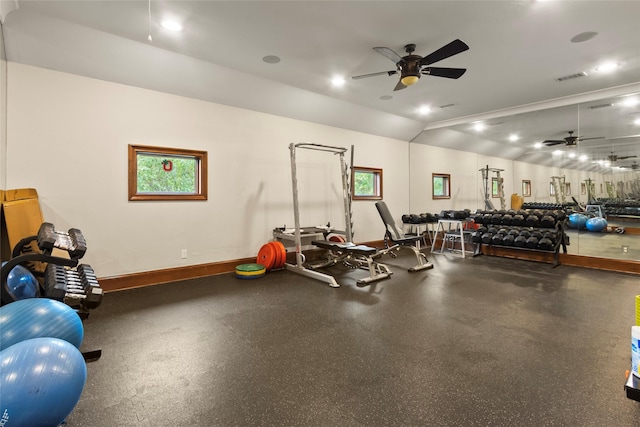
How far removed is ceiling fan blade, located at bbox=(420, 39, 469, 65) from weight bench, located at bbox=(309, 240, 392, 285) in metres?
2.33

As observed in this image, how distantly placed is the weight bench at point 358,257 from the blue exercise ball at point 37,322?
299cm

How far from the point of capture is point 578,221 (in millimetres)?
5516

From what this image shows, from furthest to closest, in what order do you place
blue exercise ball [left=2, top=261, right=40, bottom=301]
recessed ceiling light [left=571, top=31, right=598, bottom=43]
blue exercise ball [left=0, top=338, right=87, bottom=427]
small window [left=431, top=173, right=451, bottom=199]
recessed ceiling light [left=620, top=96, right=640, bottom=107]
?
small window [left=431, top=173, right=451, bottom=199] < recessed ceiling light [left=620, top=96, right=640, bottom=107] < recessed ceiling light [left=571, top=31, right=598, bottom=43] < blue exercise ball [left=2, top=261, right=40, bottom=301] < blue exercise ball [left=0, top=338, right=87, bottom=427]

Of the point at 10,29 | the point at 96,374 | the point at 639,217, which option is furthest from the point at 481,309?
the point at 10,29

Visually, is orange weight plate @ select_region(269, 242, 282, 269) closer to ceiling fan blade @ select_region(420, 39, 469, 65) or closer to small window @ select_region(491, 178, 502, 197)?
ceiling fan blade @ select_region(420, 39, 469, 65)

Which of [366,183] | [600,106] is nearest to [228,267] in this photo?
[366,183]

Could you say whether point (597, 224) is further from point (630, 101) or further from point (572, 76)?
point (572, 76)

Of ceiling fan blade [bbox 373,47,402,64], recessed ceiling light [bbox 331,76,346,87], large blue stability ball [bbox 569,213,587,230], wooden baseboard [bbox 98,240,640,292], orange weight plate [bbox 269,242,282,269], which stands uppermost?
recessed ceiling light [bbox 331,76,346,87]

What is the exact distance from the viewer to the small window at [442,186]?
7.93 m

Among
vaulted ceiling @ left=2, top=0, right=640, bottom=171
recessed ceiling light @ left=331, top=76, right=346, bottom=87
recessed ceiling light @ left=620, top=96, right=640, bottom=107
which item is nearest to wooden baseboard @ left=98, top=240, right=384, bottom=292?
vaulted ceiling @ left=2, top=0, right=640, bottom=171

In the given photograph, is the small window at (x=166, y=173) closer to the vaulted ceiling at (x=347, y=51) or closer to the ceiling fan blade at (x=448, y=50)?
the vaulted ceiling at (x=347, y=51)

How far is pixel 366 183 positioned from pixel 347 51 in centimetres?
351

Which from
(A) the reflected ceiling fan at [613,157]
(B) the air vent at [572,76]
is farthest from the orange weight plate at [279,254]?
(A) the reflected ceiling fan at [613,157]

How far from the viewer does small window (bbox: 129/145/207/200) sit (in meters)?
3.89
